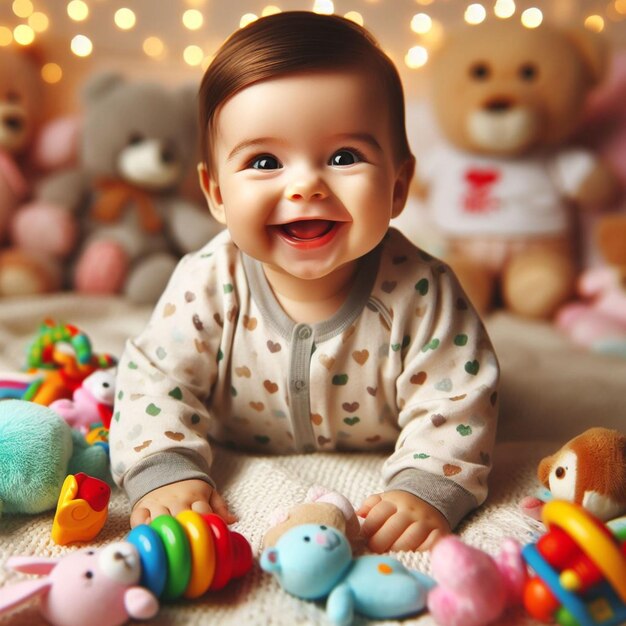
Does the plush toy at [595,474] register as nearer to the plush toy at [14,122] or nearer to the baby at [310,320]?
the baby at [310,320]

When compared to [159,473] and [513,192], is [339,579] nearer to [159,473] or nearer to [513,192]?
[159,473]

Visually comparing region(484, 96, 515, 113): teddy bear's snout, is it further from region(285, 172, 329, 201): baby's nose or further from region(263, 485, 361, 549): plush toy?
region(263, 485, 361, 549): plush toy

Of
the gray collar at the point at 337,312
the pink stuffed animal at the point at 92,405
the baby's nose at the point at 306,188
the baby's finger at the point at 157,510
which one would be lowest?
the pink stuffed animal at the point at 92,405

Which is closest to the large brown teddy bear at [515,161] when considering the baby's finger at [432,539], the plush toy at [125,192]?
the plush toy at [125,192]

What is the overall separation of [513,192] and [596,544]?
1.13m

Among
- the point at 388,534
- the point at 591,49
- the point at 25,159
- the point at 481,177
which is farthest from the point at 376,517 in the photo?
the point at 25,159

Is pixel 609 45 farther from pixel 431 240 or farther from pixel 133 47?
pixel 133 47

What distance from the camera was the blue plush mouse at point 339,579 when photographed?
0.54 metres

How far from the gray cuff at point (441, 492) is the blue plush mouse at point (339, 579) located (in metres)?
0.12

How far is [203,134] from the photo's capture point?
78cm

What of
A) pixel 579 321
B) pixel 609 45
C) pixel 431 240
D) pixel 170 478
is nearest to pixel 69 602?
pixel 170 478

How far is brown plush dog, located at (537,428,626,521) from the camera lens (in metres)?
0.65

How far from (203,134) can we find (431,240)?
89cm

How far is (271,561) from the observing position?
559mm
